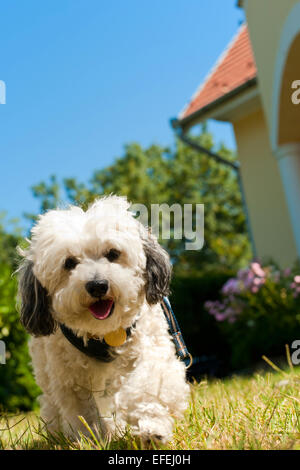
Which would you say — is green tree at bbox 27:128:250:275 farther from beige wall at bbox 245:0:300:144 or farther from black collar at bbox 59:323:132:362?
black collar at bbox 59:323:132:362

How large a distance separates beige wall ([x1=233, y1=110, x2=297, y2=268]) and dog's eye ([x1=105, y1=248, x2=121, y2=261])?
6.87 m

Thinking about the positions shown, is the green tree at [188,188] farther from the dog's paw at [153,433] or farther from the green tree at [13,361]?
the dog's paw at [153,433]

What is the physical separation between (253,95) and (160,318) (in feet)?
22.4

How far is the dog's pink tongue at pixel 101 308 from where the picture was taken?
2.45 metres

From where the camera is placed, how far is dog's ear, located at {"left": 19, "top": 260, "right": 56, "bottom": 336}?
2.66 metres

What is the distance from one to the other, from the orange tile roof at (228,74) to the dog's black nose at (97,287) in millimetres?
7248

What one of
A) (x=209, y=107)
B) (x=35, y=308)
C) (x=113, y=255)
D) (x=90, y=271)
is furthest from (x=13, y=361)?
(x=209, y=107)

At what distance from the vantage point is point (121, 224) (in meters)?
2.63

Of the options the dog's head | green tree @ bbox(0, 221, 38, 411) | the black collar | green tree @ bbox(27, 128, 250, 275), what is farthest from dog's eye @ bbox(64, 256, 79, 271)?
green tree @ bbox(27, 128, 250, 275)

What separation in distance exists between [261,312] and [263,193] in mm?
2550

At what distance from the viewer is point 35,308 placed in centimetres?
267

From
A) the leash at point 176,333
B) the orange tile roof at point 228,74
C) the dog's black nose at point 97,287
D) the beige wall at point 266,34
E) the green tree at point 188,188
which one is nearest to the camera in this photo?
the dog's black nose at point 97,287

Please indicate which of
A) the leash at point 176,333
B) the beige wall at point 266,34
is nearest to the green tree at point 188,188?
the beige wall at point 266,34
